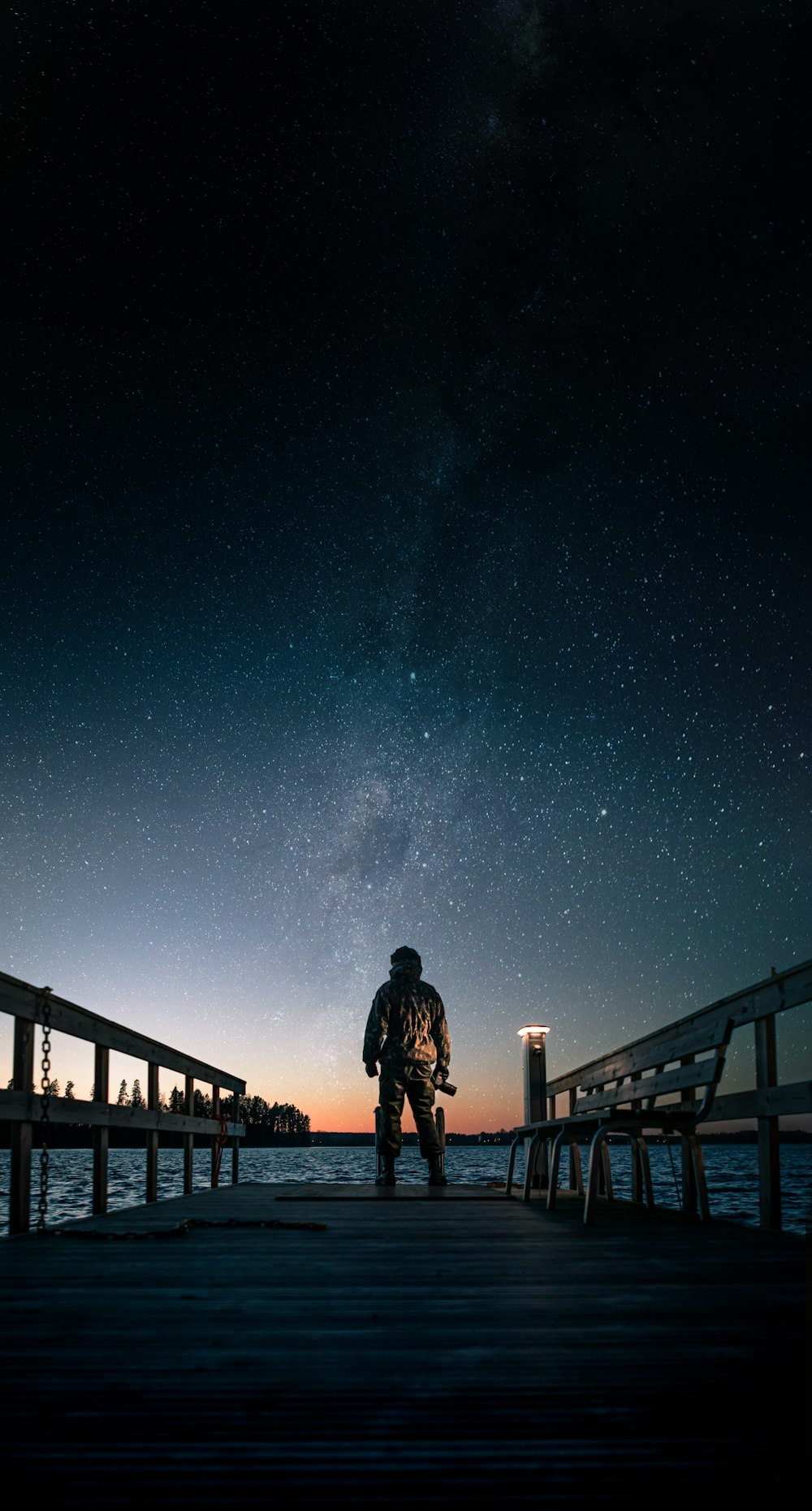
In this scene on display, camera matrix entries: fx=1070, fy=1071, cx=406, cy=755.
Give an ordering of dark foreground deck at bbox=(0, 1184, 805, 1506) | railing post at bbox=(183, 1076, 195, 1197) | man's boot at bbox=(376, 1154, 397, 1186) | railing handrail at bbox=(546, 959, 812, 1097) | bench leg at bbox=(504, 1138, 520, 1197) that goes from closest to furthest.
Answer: dark foreground deck at bbox=(0, 1184, 805, 1506) < railing handrail at bbox=(546, 959, 812, 1097) < bench leg at bbox=(504, 1138, 520, 1197) < railing post at bbox=(183, 1076, 195, 1197) < man's boot at bbox=(376, 1154, 397, 1186)

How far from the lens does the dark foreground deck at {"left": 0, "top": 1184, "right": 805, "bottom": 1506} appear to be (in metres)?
1.61

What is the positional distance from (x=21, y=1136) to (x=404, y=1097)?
18.2ft

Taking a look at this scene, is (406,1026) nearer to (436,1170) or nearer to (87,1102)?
(436,1170)

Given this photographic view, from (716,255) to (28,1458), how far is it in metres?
10.1

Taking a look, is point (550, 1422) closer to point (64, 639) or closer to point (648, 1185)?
point (648, 1185)

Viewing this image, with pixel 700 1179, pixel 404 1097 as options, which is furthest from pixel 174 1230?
pixel 404 1097

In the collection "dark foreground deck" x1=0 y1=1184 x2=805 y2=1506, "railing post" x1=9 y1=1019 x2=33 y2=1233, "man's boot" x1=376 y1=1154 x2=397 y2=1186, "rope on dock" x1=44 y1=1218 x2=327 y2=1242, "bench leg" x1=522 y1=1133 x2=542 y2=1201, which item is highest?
"railing post" x1=9 y1=1019 x2=33 y2=1233

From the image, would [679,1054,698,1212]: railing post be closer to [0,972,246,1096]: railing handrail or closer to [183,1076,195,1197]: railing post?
[0,972,246,1096]: railing handrail

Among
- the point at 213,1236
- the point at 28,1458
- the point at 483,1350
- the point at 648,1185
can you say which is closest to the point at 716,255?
the point at 648,1185

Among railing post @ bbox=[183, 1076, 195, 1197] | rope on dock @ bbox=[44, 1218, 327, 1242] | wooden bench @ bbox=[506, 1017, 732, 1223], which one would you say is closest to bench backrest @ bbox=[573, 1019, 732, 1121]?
wooden bench @ bbox=[506, 1017, 732, 1223]

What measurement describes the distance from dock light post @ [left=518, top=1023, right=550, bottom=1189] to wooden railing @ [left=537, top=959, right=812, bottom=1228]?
4.52 m

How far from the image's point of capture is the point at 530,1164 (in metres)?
8.04

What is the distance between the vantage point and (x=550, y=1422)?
1.86 m

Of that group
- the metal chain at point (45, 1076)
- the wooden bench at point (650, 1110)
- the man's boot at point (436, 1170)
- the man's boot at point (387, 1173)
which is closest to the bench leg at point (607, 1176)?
the wooden bench at point (650, 1110)
